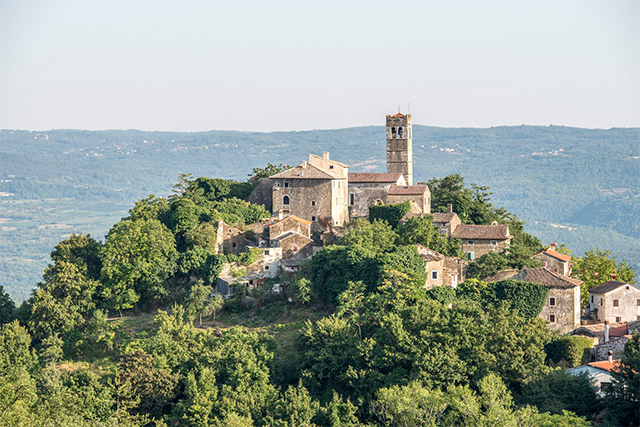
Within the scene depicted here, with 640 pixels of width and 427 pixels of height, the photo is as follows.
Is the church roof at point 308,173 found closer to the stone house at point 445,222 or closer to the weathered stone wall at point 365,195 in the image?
the weathered stone wall at point 365,195

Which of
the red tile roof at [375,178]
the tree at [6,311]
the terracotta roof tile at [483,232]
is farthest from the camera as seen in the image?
the red tile roof at [375,178]

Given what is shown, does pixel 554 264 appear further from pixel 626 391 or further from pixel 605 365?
pixel 626 391

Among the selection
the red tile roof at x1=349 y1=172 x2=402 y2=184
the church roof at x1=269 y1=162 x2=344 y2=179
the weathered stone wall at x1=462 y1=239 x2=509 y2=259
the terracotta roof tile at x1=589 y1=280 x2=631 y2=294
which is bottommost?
the terracotta roof tile at x1=589 y1=280 x2=631 y2=294

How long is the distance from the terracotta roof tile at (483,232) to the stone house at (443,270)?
12.7 ft

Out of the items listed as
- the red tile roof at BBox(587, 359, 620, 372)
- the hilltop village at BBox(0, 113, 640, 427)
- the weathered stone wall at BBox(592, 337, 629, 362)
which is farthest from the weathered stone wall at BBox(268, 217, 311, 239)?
the red tile roof at BBox(587, 359, 620, 372)

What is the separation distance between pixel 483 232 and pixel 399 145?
16.3 metres

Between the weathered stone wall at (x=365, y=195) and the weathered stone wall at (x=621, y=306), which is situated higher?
the weathered stone wall at (x=365, y=195)

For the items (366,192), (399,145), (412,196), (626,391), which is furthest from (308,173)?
(626,391)

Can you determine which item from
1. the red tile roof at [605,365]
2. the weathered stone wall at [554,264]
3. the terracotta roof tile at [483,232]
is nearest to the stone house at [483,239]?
the terracotta roof tile at [483,232]

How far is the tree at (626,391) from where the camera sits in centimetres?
3900

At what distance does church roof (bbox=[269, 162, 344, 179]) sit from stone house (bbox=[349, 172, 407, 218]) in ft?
7.68

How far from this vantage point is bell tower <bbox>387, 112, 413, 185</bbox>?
71062 millimetres

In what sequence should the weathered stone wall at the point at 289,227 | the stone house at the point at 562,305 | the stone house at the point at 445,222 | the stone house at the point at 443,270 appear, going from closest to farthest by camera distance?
the stone house at the point at 562,305, the stone house at the point at 443,270, the stone house at the point at 445,222, the weathered stone wall at the point at 289,227

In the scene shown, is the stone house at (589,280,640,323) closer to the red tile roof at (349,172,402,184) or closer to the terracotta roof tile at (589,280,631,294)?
the terracotta roof tile at (589,280,631,294)
